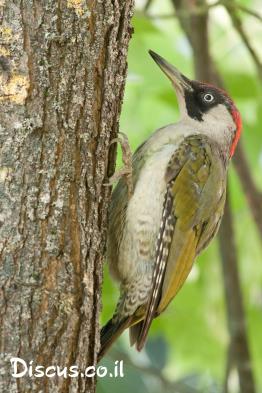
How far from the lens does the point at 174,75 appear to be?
4.69m

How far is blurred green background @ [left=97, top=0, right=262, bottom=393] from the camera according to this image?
5.18 m

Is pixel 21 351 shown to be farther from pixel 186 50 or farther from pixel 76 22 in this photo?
pixel 186 50

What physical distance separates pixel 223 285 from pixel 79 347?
2630 millimetres

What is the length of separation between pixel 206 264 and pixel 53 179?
276 centimetres

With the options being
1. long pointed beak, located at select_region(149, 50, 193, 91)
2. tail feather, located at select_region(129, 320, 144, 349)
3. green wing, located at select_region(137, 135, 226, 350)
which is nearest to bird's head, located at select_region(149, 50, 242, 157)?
long pointed beak, located at select_region(149, 50, 193, 91)

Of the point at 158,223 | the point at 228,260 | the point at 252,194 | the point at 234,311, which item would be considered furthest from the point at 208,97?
the point at 234,311

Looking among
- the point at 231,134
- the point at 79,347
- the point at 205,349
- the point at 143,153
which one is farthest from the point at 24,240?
the point at 205,349

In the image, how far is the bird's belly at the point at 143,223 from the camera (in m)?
4.11

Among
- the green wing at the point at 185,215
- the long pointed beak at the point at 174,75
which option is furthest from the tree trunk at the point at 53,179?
the long pointed beak at the point at 174,75

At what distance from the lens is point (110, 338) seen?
12.8 feet

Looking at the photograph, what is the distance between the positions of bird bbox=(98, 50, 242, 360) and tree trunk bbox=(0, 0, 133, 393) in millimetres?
977

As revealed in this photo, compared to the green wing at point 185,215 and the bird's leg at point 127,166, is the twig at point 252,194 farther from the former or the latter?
the bird's leg at point 127,166

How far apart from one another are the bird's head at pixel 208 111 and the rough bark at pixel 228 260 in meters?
0.43

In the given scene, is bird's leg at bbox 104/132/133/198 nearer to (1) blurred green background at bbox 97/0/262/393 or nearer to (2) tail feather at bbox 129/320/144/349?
(2) tail feather at bbox 129/320/144/349
